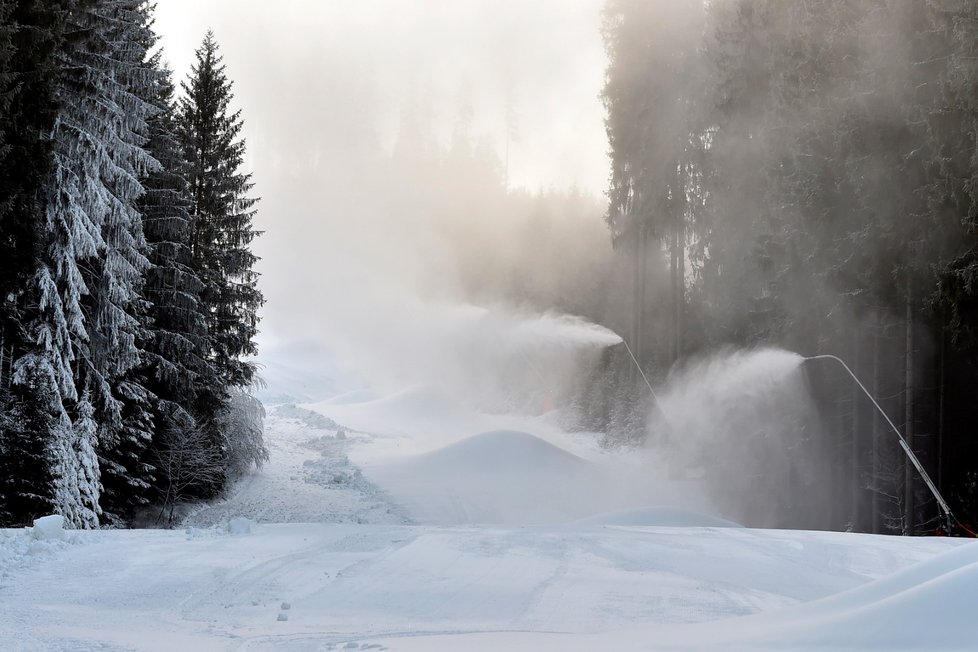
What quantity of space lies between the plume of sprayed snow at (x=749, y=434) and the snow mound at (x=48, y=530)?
55.7 ft

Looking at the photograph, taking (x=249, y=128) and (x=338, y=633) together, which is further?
(x=249, y=128)

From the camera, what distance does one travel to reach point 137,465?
19.5 m

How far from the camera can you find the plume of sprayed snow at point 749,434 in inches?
853

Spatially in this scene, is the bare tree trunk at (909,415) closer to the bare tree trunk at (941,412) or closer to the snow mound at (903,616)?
the bare tree trunk at (941,412)

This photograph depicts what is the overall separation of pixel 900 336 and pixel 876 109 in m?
5.15

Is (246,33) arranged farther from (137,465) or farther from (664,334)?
(137,465)

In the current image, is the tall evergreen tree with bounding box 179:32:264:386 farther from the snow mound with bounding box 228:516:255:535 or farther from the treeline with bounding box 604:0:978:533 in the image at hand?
the treeline with bounding box 604:0:978:533

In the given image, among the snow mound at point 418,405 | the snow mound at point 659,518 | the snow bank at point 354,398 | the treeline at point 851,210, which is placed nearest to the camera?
the treeline at point 851,210

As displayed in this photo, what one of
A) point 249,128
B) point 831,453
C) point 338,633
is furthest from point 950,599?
point 249,128

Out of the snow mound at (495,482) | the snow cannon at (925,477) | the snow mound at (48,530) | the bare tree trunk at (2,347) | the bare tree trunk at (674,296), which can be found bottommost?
the snow mound at (495,482)

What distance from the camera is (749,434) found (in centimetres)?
2411

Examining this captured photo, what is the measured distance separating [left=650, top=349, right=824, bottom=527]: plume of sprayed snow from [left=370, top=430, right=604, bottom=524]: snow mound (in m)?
4.16

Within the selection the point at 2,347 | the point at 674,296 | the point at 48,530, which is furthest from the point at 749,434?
the point at 2,347

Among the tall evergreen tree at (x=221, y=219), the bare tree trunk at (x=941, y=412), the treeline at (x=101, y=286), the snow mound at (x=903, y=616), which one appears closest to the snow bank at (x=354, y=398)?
the tall evergreen tree at (x=221, y=219)
